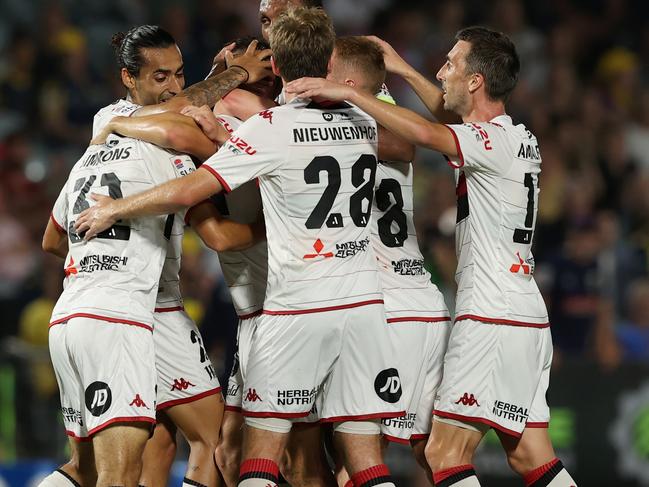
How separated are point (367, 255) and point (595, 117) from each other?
817cm

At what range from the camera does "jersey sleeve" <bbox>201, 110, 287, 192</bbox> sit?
5.68 metres

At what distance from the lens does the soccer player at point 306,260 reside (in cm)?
571

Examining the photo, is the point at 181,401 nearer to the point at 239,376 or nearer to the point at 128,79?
the point at 239,376

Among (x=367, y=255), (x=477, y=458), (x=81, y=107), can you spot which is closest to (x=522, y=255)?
(x=367, y=255)

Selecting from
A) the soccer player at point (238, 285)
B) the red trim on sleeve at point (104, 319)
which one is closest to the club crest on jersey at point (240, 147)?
the soccer player at point (238, 285)

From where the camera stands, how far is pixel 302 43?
575 cm

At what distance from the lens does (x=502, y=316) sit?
20.2ft

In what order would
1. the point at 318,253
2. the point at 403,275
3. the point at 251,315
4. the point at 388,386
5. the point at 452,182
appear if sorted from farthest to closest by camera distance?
the point at 452,182, the point at 251,315, the point at 403,275, the point at 388,386, the point at 318,253

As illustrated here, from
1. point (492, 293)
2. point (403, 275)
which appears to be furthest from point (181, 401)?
point (492, 293)

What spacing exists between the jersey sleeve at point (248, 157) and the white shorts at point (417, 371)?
4.14 feet

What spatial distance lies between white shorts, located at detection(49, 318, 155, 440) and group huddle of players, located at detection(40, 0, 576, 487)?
0.4 inches

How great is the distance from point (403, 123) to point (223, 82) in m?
1.22

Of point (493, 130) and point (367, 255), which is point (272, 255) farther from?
point (493, 130)

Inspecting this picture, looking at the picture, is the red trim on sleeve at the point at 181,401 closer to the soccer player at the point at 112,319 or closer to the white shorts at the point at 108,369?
the soccer player at the point at 112,319
